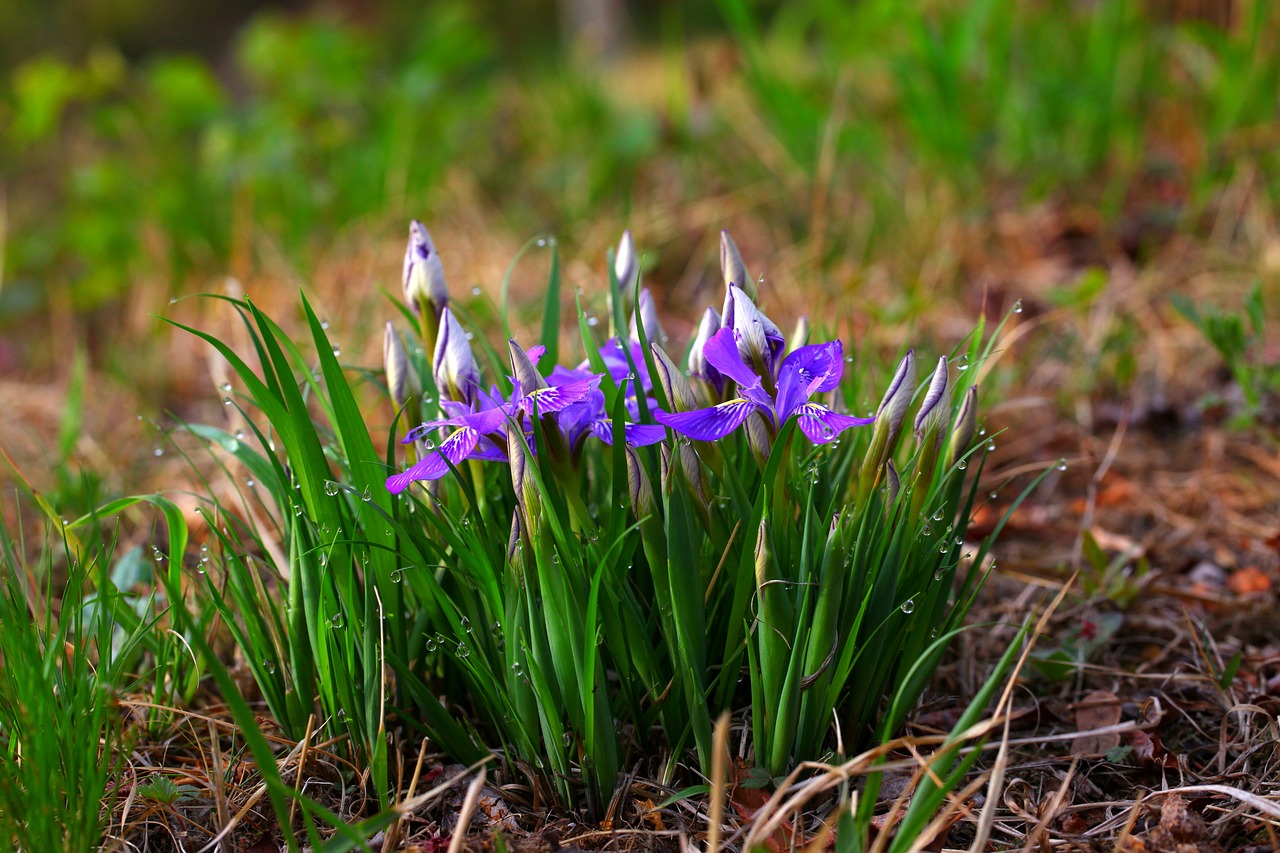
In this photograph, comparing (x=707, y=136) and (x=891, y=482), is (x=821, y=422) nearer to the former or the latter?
(x=891, y=482)

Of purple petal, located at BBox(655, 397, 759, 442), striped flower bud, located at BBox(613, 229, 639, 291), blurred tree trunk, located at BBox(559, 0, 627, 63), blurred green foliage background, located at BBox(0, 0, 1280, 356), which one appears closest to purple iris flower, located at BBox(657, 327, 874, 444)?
purple petal, located at BBox(655, 397, 759, 442)

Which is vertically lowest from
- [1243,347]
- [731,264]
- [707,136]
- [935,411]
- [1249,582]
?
[1249,582]

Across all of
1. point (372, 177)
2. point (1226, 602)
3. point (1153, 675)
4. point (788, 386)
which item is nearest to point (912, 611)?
point (788, 386)

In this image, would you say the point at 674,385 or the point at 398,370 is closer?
the point at 674,385

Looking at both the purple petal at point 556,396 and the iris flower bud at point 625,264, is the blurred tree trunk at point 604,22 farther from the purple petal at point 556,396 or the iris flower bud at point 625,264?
the purple petal at point 556,396

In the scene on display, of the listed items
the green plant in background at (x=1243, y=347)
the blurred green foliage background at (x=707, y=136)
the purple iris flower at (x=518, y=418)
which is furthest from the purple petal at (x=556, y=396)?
the blurred green foliage background at (x=707, y=136)

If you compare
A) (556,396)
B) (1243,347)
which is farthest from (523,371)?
(1243,347)
